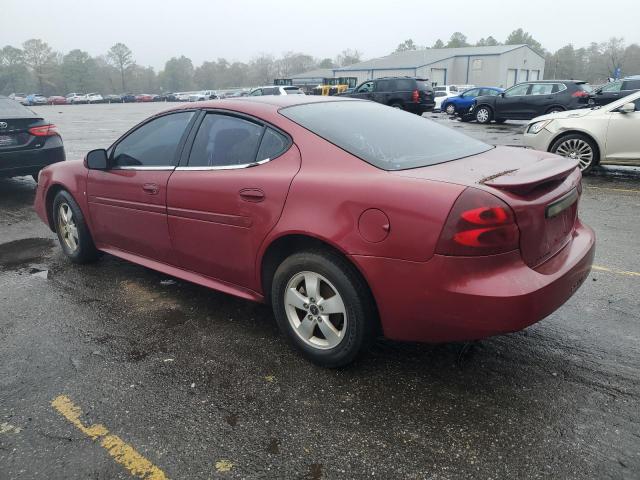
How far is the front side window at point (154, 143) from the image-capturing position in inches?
149

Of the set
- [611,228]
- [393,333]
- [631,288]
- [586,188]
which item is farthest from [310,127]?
[586,188]

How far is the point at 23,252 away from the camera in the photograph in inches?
214

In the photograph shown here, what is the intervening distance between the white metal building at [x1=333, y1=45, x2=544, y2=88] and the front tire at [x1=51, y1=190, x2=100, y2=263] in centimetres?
6114

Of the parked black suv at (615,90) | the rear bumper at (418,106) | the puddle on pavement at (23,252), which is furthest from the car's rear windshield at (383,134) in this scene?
the rear bumper at (418,106)

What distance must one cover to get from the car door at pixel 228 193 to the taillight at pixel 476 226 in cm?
100

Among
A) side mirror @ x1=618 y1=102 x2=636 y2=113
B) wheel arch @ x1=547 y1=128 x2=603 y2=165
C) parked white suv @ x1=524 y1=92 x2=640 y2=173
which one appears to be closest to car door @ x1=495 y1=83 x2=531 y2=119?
parked white suv @ x1=524 y1=92 x2=640 y2=173

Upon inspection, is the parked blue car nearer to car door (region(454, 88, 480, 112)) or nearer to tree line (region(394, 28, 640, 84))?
car door (region(454, 88, 480, 112))

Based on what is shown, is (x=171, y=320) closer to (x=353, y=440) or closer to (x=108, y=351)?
(x=108, y=351)

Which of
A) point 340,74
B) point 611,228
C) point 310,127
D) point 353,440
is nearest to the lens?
point 353,440

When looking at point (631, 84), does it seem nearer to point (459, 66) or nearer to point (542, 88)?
point (542, 88)

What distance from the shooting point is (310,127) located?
312 cm

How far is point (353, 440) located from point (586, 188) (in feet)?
22.8

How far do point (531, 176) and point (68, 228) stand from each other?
421 cm

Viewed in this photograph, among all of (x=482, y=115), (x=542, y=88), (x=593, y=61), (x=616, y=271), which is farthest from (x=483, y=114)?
(x=593, y=61)
